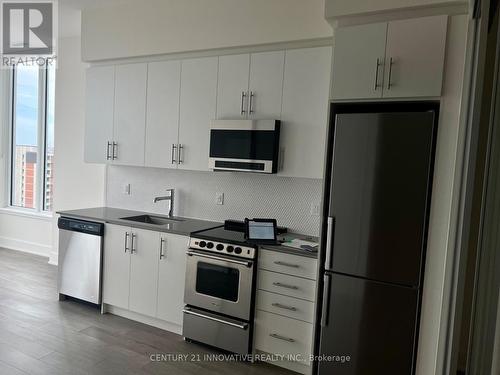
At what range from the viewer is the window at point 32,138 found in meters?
5.70

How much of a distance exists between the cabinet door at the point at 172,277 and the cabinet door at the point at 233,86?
117 centimetres

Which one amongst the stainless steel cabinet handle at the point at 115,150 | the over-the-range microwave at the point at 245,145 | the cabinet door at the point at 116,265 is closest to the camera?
the over-the-range microwave at the point at 245,145

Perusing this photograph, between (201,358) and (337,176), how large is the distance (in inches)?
69.8

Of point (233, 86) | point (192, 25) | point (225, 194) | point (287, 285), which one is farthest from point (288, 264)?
point (192, 25)

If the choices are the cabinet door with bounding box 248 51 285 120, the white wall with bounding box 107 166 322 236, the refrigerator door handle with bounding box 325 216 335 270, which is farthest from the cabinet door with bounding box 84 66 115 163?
the refrigerator door handle with bounding box 325 216 335 270

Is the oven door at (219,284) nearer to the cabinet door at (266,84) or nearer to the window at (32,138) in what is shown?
the cabinet door at (266,84)

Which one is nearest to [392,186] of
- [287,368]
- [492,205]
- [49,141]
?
[492,205]

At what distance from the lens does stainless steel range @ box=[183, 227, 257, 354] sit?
3006 mm

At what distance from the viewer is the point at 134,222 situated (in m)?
3.58

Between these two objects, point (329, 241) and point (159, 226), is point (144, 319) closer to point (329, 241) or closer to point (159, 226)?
point (159, 226)

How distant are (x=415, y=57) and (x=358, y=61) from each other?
0.35m

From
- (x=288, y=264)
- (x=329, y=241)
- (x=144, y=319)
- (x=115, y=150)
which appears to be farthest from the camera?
(x=115, y=150)

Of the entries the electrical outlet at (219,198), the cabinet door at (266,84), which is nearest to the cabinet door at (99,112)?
the electrical outlet at (219,198)

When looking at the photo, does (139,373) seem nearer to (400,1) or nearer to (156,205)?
(156,205)
